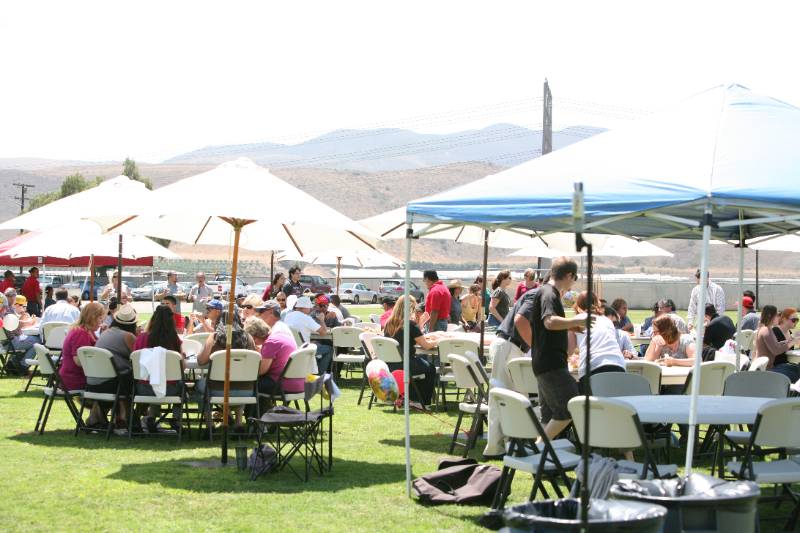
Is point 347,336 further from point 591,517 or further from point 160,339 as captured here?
point 591,517

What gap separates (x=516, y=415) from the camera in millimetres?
6328

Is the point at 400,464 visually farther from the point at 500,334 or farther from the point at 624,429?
the point at 624,429

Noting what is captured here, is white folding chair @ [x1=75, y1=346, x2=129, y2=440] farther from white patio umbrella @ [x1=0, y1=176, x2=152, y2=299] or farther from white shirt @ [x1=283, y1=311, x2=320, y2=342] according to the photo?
white shirt @ [x1=283, y1=311, x2=320, y2=342]

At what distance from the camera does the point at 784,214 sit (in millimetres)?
6176

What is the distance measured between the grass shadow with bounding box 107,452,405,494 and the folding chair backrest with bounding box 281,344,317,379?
1.02 m

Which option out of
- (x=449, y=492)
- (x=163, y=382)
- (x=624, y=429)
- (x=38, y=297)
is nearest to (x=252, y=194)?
(x=163, y=382)

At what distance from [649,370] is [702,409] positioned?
206 centimetres

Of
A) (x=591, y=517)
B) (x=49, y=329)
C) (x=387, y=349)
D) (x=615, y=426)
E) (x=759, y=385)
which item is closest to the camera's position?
(x=591, y=517)

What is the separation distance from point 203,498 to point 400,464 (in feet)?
6.72

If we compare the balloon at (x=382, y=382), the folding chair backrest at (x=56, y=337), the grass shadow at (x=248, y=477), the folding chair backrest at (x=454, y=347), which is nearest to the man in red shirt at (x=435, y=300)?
the folding chair backrest at (x=454, y=347)

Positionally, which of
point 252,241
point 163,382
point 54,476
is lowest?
point 54,476

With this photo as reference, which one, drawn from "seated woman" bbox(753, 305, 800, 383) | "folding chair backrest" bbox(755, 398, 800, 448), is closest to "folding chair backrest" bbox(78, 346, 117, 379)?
"folding chair backrest" bbox(755, 398, 800, 448)

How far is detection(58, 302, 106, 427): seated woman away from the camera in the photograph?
9875 mm

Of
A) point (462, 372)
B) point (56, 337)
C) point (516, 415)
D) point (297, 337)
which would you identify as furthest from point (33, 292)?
point (516, 415)
